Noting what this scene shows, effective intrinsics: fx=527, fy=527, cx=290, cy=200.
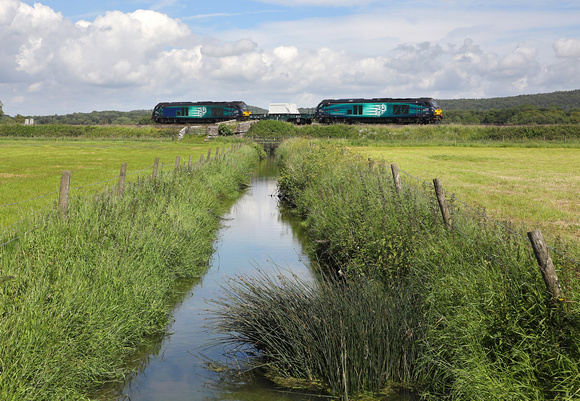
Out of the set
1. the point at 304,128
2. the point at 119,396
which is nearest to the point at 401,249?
the point at 119,396

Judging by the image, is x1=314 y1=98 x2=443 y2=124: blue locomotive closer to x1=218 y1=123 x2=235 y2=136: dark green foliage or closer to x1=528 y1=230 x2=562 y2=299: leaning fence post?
x1=218 y1=123 x2=235 y2=136: dark green foliage

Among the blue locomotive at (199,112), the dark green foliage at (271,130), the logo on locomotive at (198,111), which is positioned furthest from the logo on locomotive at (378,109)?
the logo on locomotive at (198,111)

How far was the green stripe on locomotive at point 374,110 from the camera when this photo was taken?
234 ft

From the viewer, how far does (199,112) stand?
81.6 metres

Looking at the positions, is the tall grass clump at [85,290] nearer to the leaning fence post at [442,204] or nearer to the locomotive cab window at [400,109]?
the leaning fence post at [442,204]

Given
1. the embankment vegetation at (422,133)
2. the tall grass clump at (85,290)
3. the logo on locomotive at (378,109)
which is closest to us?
the tall grass clump at (85,290)

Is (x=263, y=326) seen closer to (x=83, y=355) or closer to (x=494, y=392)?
(x=83, y=355)

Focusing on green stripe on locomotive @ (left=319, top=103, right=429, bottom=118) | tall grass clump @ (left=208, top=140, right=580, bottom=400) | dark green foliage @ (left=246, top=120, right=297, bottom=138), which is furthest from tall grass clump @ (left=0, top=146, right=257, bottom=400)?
green stripe on locomotive @ (left=319, top=103, right=429, bottom=118)

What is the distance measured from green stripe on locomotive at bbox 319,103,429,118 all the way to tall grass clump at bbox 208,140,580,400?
210ft

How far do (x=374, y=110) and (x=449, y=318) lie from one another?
69223 mm

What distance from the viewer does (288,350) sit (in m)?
7.11

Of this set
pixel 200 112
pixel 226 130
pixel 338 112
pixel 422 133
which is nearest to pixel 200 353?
pixel 226 130

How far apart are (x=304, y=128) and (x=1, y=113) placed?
77.3 meters

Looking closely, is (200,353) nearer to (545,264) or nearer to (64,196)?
(64,196)
